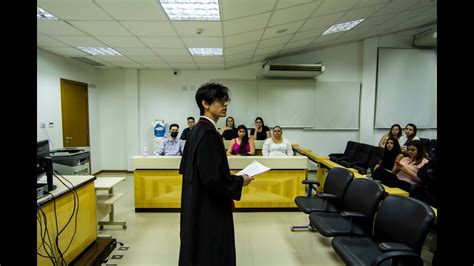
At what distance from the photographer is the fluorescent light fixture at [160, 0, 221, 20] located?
268cm

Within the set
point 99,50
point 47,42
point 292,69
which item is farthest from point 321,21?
point 47,42

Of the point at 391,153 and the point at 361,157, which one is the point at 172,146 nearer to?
the point at 391,153

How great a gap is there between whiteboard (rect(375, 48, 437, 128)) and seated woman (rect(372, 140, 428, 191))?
3152 mm

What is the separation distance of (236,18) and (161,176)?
7.75 ft

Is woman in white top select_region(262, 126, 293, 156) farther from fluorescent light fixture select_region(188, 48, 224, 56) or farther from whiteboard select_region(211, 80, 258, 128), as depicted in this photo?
whiteboard select_region(211, 80, 258, 128)

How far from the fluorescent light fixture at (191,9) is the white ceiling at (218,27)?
0.09 meters

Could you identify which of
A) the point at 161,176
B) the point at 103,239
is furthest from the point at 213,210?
the point at 161,176

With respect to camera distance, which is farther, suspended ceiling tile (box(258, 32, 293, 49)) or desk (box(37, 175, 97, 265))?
suspended ceiling tile (box(258, 32, 293, 49))

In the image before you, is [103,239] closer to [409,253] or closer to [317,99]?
[409,253]

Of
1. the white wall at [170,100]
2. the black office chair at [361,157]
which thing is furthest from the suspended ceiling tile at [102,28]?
the black office chair at [361,157]

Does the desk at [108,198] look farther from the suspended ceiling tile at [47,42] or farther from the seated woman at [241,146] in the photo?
the suspended ceiling tile at [47,42]

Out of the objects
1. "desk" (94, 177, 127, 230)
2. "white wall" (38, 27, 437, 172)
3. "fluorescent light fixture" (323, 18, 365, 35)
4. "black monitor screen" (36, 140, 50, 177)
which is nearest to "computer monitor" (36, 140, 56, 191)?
"black monitor screen" (36, 140, 50, 177)

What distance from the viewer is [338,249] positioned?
1.85m
